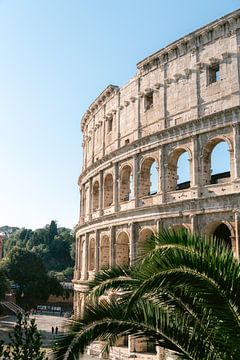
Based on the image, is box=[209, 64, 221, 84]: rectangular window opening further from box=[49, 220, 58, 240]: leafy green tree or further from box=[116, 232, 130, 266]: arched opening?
box=[49, 220, 58, 240]: leafy green tree

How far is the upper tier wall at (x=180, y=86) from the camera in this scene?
1933 centimetres

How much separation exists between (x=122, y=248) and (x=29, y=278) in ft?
109

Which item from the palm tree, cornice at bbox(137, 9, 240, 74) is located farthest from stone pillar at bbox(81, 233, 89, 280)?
the palm tree

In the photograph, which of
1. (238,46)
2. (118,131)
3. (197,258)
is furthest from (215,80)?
(197,258)

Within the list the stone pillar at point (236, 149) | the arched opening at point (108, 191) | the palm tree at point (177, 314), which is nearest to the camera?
the palm tree at point (177, 314)

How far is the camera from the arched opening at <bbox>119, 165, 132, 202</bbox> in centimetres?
2444

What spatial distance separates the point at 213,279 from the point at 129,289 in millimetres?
1489

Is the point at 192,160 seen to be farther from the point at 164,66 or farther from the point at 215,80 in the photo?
the point at 164,66

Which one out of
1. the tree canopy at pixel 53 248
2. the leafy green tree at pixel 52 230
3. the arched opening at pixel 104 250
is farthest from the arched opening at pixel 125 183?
the leafy green tree at pixel 52 230

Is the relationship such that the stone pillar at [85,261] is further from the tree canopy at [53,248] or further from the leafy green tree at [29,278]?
the tree canopy at [53,248]

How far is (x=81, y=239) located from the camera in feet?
99.0

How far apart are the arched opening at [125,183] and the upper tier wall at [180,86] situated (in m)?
1.59

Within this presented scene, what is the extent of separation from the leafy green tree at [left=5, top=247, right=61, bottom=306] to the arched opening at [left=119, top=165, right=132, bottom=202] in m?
32.4

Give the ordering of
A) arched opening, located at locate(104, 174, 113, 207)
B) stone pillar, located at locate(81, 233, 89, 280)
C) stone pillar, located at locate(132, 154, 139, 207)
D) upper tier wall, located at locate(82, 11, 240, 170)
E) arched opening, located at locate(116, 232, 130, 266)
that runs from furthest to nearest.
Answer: stone pillar, located at locate(81, 233, 89, 280) < arched opening, located at locate(104, 174, 113, 207) < arched opening, located at locate(116, 232, 130, 266) < stone pillar, located at locate(132, 154, 139, 207) < upper tier wall, located at locate(82, 11, 240, 170)
